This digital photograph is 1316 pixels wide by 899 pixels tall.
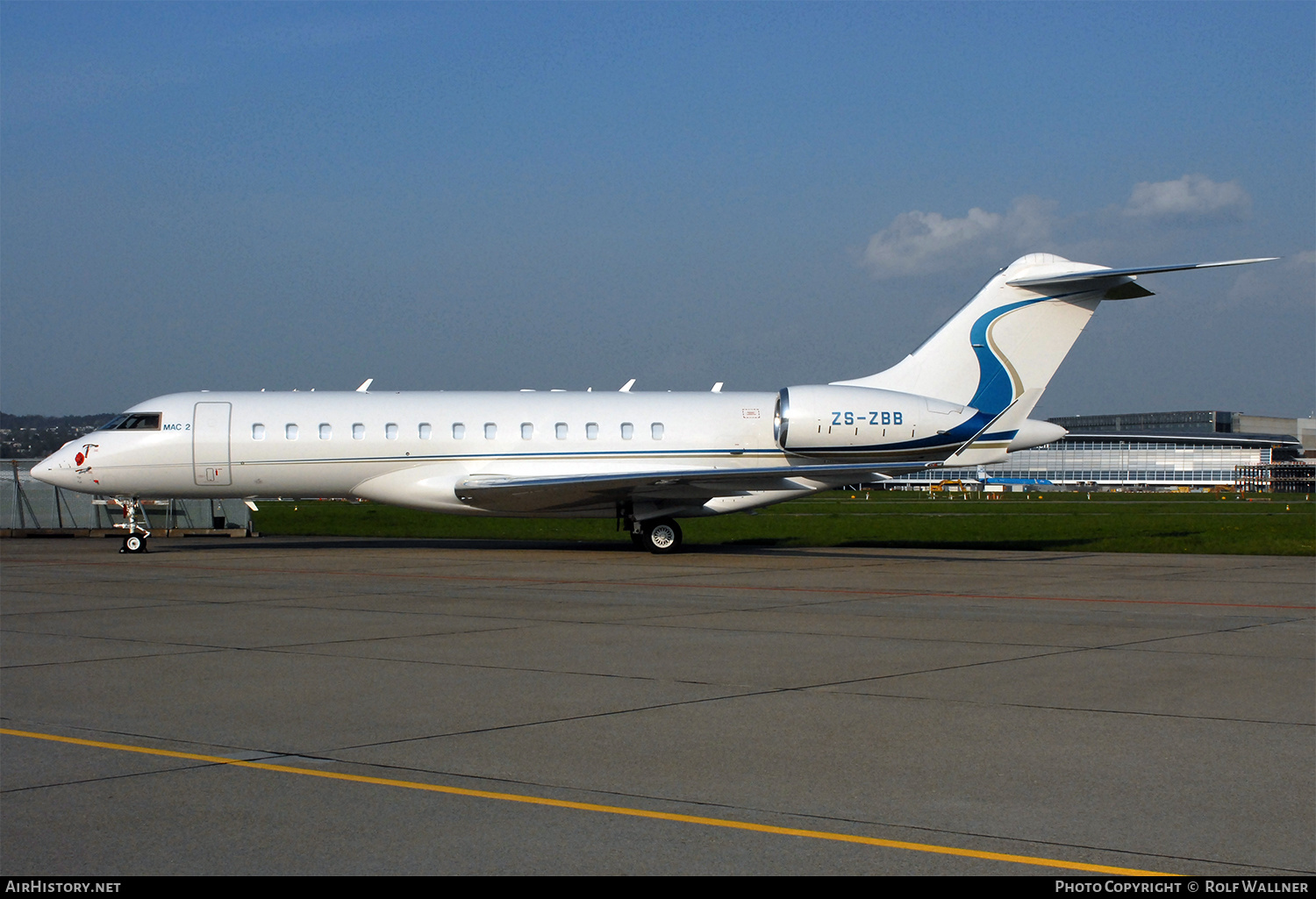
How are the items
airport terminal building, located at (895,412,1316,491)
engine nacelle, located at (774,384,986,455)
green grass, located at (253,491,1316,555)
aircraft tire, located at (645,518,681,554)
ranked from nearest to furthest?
engine nacelle, located at (774,384,986,455) < aircraft tire, located at (645,518,681,554) < green grass, located at (253,491,1316,555) < airport terminal building, located at (895,412,1316,491)

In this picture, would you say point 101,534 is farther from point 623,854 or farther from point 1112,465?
point 1112,465

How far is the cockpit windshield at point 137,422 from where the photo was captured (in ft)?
79.4

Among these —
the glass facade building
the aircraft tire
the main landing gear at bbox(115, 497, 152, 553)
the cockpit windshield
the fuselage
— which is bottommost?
the glass facade building

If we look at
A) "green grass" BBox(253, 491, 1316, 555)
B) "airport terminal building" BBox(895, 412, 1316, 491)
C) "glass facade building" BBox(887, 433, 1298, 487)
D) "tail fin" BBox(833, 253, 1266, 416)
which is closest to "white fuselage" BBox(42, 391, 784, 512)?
"tail fin" BBox(833, 253, 1266, 416)

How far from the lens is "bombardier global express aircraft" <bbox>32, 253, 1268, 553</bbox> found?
23859 mm

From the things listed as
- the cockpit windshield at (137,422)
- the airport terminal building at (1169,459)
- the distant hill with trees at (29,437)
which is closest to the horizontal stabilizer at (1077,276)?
the cockpit windshield at (137,422)

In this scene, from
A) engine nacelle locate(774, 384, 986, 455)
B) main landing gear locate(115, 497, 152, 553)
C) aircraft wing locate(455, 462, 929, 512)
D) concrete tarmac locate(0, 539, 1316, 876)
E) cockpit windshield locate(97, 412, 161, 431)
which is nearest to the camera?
concrete tarmac locate(0, 539, 1316, 876)

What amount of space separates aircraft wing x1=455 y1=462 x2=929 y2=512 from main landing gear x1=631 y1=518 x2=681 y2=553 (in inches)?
22.7

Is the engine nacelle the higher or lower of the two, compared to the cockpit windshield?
lower

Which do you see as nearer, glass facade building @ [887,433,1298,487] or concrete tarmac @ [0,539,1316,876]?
concrete tarmac @ [0,539,1316,876]

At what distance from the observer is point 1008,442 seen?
24.4m

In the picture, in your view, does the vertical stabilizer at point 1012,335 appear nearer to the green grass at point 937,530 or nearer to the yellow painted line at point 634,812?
the green grass at point 937,530

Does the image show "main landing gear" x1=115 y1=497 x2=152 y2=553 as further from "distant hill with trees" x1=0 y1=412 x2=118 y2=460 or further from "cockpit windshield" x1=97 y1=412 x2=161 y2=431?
"distant hill with trees" x1=0 y1=412 x2=118 y2=460
